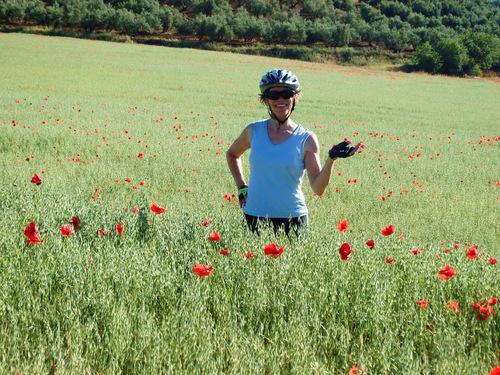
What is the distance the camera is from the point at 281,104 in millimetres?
3395

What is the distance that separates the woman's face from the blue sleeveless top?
16 centimetres

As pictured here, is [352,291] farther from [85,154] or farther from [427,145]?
[427,145]

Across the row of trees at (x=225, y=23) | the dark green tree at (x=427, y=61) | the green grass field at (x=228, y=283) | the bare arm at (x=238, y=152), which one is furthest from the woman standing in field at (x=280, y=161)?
the row of trees at (x=225, y=23)

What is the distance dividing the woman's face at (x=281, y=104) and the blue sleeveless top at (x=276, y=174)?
16 cm

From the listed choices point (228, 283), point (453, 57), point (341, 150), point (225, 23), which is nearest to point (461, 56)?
point (453, 57)

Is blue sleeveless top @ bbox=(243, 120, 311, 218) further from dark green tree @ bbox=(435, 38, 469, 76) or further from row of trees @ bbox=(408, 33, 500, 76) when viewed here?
dark green tree @ bbox=(435, 38, 469, 76)

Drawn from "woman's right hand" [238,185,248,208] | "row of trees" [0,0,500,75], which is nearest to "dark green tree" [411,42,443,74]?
"row of trees" [0,0,500,75]

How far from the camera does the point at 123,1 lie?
8581cm

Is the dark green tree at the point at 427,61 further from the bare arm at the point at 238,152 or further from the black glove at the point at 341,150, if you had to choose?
the black glove at the point at 341,150

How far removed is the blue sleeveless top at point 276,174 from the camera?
3.37 m

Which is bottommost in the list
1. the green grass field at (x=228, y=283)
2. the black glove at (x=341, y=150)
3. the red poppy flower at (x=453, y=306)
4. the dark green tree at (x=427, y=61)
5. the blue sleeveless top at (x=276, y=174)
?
the green grass field at (x=228, y=283)

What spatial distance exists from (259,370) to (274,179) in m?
1.80

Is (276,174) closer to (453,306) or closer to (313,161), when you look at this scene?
(313,161)

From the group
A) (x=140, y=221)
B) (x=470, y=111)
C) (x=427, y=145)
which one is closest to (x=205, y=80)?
(x=470, y=111)
